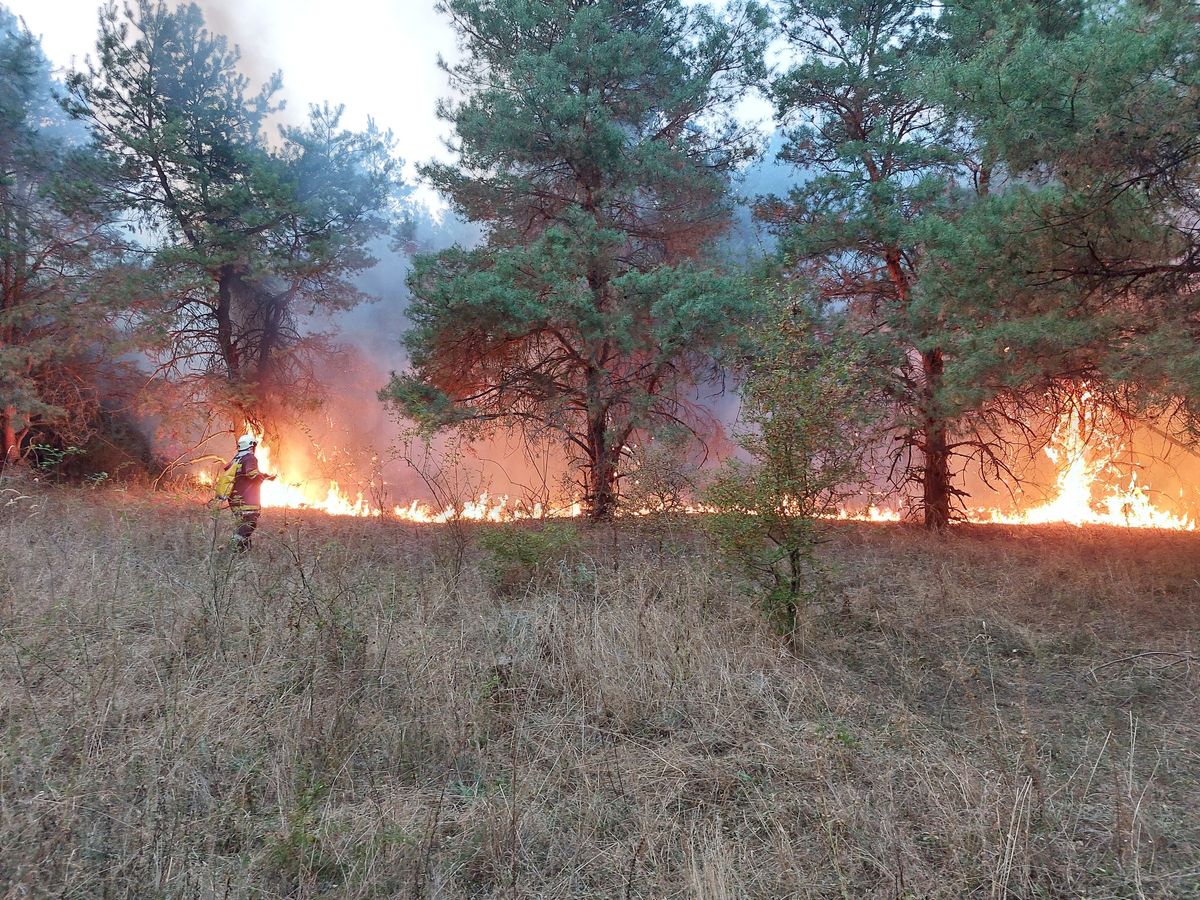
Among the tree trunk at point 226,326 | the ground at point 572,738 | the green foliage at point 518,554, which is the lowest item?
the ground at point 572,738

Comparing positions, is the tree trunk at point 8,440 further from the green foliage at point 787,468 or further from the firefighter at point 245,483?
the green foliage at point 787,468

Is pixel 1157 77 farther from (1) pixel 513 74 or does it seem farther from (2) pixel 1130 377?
(1) pixel 513 74

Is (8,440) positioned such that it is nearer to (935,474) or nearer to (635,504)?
(635,504)

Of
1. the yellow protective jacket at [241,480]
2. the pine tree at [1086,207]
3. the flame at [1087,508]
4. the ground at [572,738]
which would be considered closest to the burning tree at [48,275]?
the yellow protective jacket at [241,480]

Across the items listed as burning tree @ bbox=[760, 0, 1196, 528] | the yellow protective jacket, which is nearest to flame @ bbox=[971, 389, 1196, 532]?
burning tree @ bbox=[760, 0, 1196, 528]

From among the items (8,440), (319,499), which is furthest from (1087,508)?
(8,440)

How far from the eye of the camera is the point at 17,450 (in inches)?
575

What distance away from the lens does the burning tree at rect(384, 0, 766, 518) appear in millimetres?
11203

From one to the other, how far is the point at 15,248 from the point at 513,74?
10.1 meters

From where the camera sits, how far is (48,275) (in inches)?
585

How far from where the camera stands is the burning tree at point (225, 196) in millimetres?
14922

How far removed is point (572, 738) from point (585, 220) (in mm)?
9381

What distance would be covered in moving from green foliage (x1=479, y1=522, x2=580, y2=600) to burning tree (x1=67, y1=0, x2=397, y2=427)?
34.0 feet

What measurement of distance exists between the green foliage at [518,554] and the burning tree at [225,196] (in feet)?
34.0
